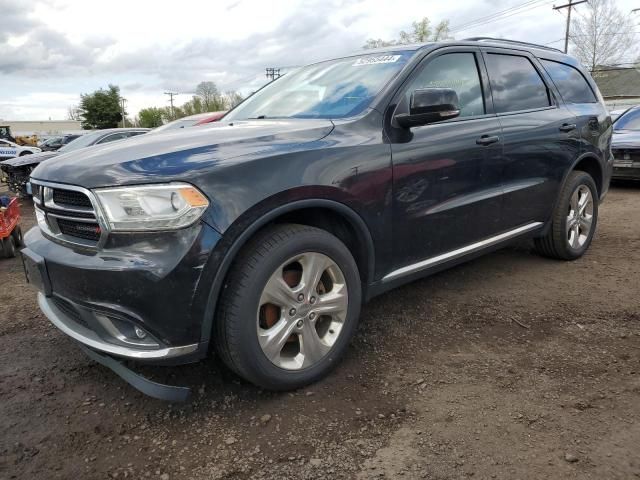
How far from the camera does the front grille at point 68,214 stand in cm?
218

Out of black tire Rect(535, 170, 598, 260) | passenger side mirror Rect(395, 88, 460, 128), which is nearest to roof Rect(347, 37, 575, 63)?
passenger side mirror Rect(395, 88, 460, 128)

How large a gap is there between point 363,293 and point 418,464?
3.41ft

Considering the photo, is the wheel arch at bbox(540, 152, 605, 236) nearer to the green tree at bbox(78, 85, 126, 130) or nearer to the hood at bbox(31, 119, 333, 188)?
the hood at bbox(31, 119, 333, 188)

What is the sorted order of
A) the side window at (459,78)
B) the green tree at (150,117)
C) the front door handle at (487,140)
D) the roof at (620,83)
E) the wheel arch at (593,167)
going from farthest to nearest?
the green tree at (150,117) → the roof at (620,83) → the wheel arch at (593,167) → the front door handle at (487,140) → the side window at (459,78)

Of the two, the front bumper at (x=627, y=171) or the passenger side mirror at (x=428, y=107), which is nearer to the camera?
the passenger side mirror at (x=428, y=107)

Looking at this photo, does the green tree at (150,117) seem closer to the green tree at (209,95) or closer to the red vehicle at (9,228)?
the green tree at (209,95)

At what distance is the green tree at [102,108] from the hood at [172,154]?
251 feet

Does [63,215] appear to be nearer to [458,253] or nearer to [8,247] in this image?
[458,253]

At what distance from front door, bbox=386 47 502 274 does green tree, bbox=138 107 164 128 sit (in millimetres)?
88850

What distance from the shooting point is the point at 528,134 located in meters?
3.73

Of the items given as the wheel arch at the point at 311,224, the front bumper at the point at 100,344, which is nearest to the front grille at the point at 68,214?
the front bumper at the point at 100,344

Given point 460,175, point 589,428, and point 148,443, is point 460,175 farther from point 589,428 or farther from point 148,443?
point 148,443

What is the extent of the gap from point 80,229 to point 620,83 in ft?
195

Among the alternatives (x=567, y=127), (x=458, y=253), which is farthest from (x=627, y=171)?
(x=458, y=253)
